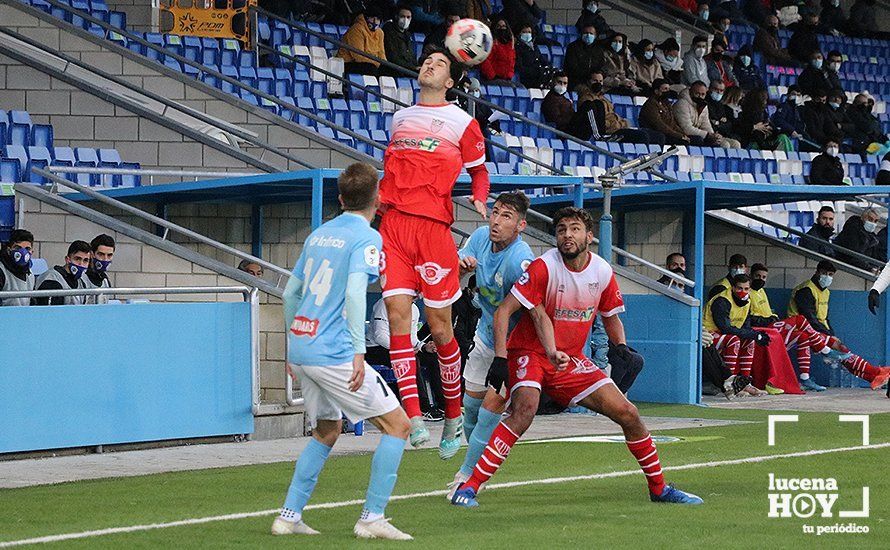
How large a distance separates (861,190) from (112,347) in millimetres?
10654

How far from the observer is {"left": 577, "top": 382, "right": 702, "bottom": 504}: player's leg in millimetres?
8836

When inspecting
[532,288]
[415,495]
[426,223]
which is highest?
[426,223]

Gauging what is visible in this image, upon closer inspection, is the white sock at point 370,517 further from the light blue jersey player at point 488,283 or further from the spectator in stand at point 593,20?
the spectator in stand at point 593,20

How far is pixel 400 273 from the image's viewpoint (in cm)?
984

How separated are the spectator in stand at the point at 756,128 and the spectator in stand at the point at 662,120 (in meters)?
2.04

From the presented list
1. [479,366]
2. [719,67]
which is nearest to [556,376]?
[479,366]

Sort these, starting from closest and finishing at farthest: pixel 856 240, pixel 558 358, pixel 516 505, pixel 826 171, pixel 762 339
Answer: pixel 558 358 < pixel 516 505 < pixel 762 339 < pixel 856 240 < pixel 826 171

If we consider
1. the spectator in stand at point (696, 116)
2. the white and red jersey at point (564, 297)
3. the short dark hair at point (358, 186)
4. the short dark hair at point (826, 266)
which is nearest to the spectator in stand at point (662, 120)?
the spectator in stand at point (696, 116)

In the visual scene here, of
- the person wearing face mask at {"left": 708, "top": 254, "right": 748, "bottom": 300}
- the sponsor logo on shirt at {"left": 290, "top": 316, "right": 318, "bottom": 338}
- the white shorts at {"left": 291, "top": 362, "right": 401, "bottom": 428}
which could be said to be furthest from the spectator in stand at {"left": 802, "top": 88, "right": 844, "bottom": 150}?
the sponsor logo on shirt at {"left": 290, "top": 316, "right": 318, "bottom": 338}

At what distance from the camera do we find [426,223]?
984 centimetres

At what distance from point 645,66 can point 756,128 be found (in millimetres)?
2192

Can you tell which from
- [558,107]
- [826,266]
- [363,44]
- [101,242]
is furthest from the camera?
[558,107]

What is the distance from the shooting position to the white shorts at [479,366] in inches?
381

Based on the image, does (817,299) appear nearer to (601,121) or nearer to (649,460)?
(601,121)
